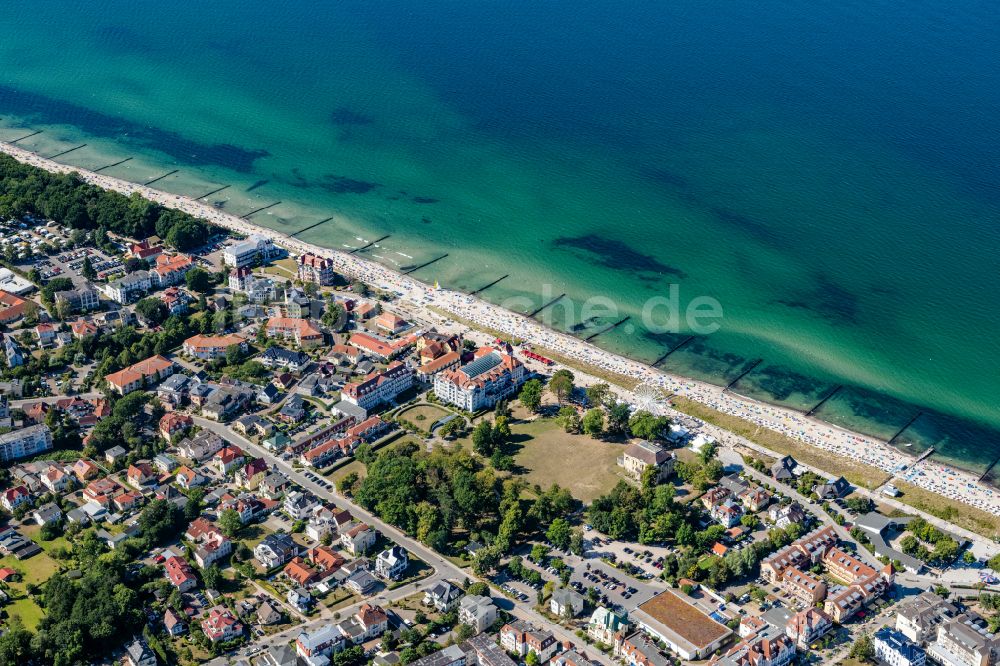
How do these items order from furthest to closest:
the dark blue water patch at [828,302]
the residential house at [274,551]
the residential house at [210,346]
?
the dark blue water patch at [828,302] → the residential house at [210,346] → the residential house at [274,551]

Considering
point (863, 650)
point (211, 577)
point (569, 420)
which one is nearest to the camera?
point (863, 650)

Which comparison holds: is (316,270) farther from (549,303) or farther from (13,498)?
(13,498)

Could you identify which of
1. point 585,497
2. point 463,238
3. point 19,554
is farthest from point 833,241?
point 19,554

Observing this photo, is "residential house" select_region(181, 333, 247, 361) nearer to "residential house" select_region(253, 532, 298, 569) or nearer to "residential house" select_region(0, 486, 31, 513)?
"residential house" select_region(0, 486, 31, 513)

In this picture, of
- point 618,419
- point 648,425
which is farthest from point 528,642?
point 618,419

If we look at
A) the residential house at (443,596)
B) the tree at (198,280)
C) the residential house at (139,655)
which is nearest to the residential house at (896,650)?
the residential house at (443,596)

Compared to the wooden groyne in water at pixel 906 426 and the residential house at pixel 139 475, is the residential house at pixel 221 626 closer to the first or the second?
the residential house at pixel 139 475

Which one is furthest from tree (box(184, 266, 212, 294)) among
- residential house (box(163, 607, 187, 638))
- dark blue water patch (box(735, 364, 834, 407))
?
dark blue water patch (box(735, 364, 834, 407))
